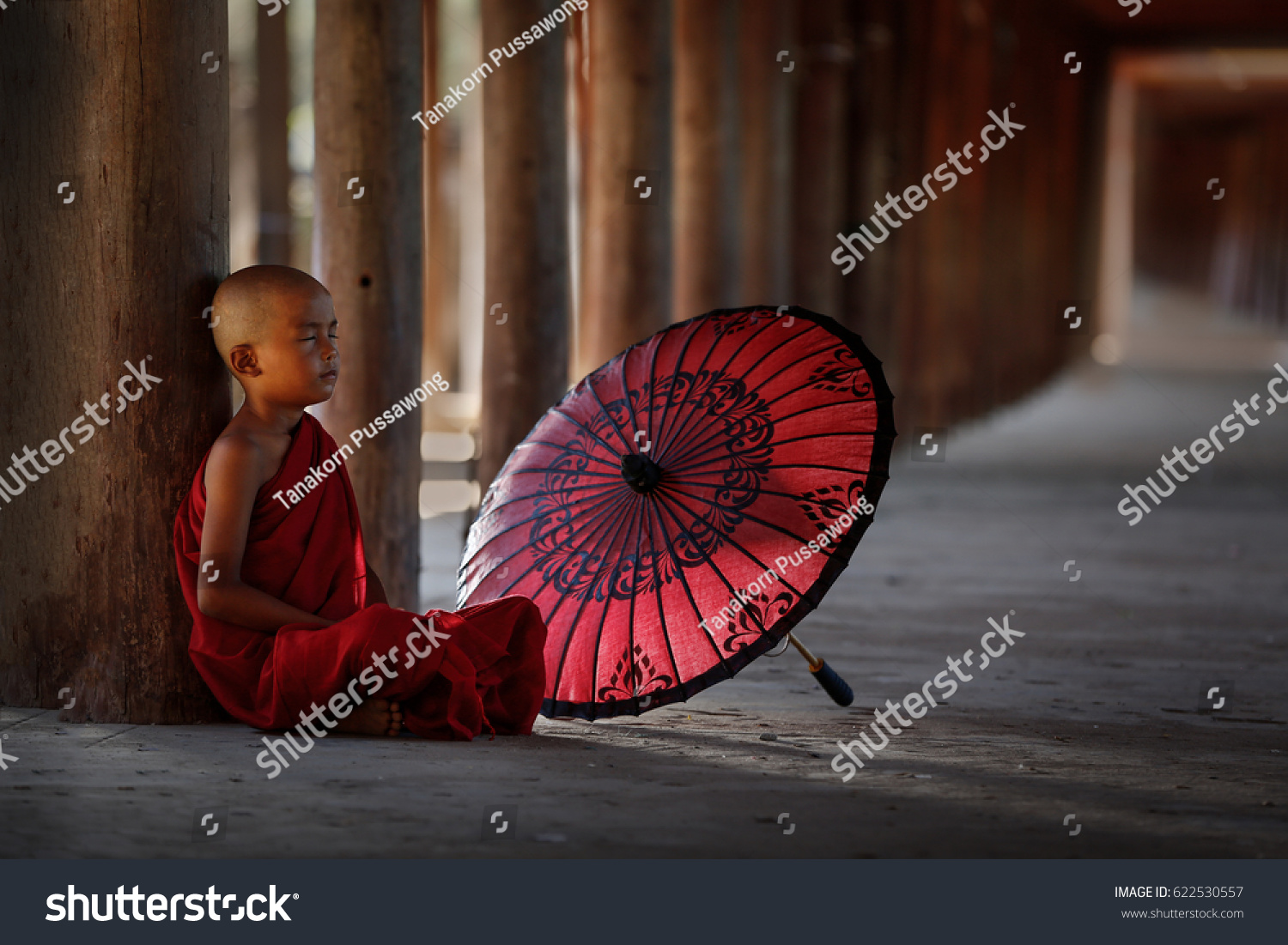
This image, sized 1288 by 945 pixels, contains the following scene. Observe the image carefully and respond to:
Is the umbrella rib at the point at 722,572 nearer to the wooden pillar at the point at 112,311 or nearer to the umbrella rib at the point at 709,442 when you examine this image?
the umbrella rib at the point at 709,442

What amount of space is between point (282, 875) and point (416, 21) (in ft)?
11.6

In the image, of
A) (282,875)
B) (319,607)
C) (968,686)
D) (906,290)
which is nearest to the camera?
(282,875)

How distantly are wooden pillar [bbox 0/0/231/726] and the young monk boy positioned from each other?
0.43ft

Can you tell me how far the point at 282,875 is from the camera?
10.4 ft

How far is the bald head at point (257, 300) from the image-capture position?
4.35 m

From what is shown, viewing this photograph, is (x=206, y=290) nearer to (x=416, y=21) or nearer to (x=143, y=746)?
(x=143, y=746)

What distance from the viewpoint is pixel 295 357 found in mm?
4336

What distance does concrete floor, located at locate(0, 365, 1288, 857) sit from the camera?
11.2 feet

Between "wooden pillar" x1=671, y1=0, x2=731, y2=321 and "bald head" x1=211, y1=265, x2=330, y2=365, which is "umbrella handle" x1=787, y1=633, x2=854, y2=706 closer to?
"bald head" x1=211, y1=265, x2=330, y2=365

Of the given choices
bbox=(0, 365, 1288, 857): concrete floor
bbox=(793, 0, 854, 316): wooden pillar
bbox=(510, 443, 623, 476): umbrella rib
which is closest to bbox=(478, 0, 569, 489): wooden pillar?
bbox=(0, 365, 1288, 857): concrete floor

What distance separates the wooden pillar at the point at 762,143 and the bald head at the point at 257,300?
22.8 ft

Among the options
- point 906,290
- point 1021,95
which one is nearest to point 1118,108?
point 1021,95

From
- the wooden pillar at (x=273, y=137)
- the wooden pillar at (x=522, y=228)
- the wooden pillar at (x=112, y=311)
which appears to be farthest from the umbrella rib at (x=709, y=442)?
the wooden pillar at (x=273, y=137)

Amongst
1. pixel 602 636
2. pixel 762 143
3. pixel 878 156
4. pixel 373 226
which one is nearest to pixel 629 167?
pixel 762 143
